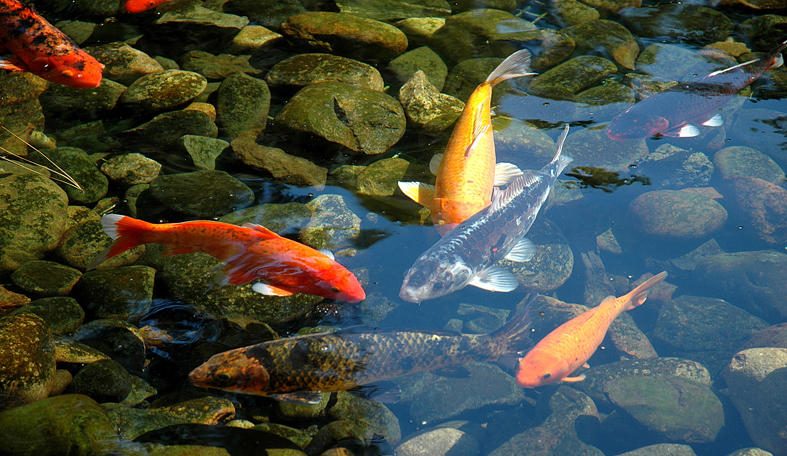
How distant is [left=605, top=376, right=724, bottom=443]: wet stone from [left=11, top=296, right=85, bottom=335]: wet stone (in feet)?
12.4

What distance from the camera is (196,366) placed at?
3.87 metres

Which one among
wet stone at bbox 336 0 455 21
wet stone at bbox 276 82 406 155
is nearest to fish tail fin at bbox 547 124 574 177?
wet stone at bbox 276 82 406 155

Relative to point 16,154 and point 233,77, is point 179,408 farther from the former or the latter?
point 233,77

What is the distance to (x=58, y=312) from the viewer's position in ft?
12.8

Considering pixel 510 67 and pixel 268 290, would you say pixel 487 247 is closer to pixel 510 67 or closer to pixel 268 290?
pixel 268 290

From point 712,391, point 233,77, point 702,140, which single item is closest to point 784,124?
point 702,140

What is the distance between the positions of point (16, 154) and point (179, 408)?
10.1ft

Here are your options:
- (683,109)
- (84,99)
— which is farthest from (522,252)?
(84,99)

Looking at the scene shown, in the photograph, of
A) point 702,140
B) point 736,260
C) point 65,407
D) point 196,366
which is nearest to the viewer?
point 65,407

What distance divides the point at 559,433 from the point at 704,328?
5.15ft

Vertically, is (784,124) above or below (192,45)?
below

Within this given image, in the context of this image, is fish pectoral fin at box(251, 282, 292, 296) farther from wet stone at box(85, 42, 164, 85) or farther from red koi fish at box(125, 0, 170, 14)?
red koi fish at box(125, 0, 170, 14)

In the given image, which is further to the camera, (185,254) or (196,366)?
(185,254)

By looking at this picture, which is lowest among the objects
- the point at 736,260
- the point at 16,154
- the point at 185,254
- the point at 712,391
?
the point at 712,391
